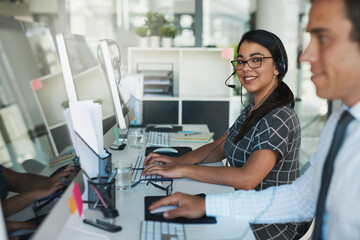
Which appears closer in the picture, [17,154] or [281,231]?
[17,154]

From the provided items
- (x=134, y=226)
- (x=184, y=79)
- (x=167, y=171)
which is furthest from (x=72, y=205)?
(x=184, y=79)

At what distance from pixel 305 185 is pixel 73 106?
2.31 ft

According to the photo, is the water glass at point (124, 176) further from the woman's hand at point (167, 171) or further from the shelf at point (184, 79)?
the shelf at point (184, 79)

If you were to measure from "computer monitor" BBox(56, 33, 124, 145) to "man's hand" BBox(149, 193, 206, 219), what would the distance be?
0.50 meters

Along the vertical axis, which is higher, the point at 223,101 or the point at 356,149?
the point at 356,149

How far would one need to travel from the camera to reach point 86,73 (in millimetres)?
1636

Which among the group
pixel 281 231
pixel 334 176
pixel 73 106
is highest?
pixel 73 106

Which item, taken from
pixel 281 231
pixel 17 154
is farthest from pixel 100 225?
pixel 281 231

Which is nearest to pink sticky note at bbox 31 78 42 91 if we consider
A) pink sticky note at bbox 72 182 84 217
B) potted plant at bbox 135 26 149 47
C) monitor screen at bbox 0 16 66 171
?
monitor screen at bbox 0 16 66 171

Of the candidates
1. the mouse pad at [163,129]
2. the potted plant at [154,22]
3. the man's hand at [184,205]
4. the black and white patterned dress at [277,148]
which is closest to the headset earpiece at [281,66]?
the black and white patterned dress at [277,148]

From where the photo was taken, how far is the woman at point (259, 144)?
1.36 m

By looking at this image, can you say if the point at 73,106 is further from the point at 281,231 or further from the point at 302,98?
the point at 302,98

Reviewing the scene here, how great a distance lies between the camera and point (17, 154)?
870mm

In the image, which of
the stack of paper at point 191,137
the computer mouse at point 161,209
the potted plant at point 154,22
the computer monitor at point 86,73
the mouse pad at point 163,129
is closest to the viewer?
the computer mouse at point 161,209
